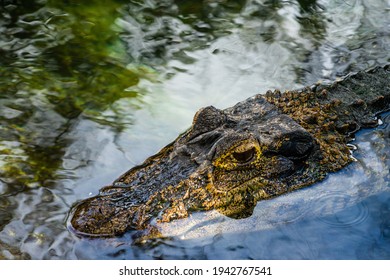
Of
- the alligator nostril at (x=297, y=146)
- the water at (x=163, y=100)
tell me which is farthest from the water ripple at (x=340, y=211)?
the alligator nostril at (x=297, y=146)

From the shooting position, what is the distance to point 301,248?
154 inches

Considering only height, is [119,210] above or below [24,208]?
above

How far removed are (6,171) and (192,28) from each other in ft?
11.5

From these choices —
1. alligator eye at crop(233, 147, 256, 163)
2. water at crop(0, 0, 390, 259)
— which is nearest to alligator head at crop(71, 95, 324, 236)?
alligator eye at crop(233, 147, 256, 163)

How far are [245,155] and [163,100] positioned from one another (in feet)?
6.40

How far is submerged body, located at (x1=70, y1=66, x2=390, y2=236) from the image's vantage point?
152 inches

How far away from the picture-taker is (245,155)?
410 centimetres

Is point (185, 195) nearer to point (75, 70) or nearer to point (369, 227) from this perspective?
point (369, 227)

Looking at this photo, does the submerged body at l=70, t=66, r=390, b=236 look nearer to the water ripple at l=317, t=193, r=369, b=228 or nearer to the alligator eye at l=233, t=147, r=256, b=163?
the alligator eye at l=233, t=147, r=256, b=163

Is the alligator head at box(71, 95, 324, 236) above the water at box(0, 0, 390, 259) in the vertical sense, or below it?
above

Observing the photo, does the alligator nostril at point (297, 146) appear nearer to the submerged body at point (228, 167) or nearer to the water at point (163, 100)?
the submerged body at point (228, 167)

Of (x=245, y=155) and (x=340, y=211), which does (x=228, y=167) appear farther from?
(x=340, y=211)
